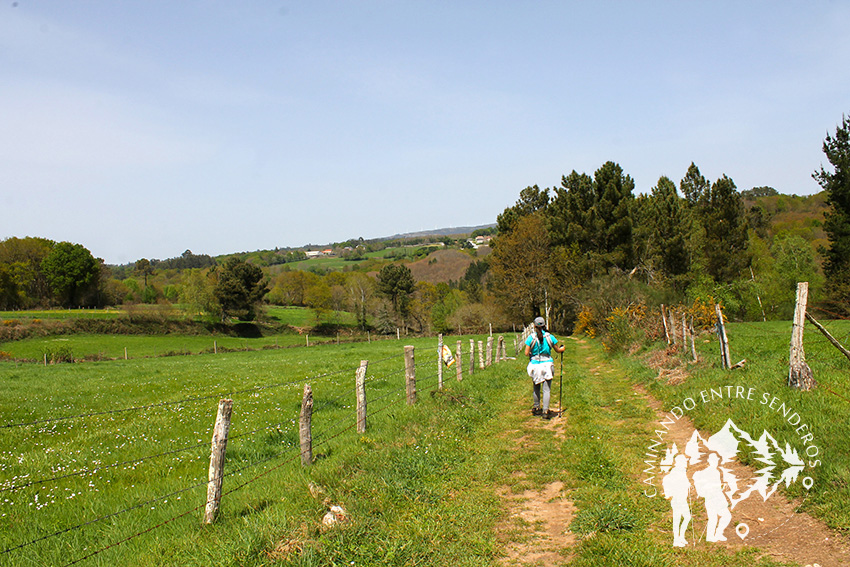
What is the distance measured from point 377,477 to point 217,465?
2.06 metres

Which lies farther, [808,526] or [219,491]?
[219,491]

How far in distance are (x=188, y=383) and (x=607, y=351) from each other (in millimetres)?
18344

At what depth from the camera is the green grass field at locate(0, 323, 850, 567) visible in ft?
16.4

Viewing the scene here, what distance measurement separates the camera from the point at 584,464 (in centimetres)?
721

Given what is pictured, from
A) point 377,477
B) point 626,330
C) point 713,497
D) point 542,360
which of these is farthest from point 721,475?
point 626,330

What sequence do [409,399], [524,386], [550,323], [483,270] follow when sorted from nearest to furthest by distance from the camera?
[409,399] < [524,386] < [550,323] < [483,270]

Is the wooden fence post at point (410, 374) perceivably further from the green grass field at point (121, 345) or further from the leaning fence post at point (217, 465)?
the green grass field at point (121, 345)

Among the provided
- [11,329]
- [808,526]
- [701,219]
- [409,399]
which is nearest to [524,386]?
[409,399]

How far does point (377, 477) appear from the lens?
682cm

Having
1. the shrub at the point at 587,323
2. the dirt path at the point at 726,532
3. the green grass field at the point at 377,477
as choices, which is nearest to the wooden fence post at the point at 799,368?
the green grass field at the point at 377,477

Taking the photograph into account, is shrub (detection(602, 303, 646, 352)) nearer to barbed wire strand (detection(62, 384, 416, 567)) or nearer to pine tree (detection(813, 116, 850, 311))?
barbed wire strand (detection(62, 384, 416, 567))

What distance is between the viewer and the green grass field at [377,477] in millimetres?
4996

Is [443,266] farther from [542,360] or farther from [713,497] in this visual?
[713,497]

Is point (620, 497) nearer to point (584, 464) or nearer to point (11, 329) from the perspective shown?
point (584, 464)
